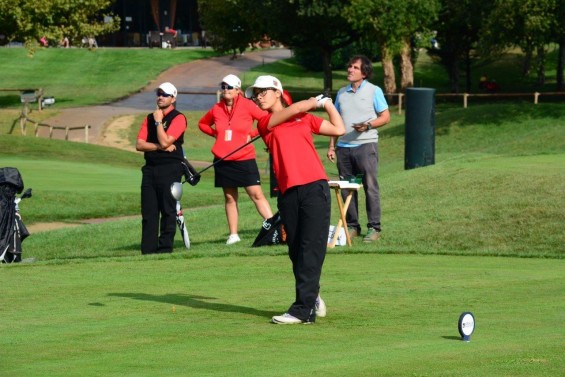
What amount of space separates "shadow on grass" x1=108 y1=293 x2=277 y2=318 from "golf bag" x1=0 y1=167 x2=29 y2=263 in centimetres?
567

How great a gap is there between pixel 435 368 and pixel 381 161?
103ft

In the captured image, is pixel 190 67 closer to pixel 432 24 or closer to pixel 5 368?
pixel 432 24

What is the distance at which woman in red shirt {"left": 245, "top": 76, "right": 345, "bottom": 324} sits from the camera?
10070 mm

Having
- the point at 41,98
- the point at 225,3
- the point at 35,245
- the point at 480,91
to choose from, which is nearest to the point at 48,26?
the point at 41,98

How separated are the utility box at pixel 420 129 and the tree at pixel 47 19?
104ft

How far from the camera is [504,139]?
3975 cm

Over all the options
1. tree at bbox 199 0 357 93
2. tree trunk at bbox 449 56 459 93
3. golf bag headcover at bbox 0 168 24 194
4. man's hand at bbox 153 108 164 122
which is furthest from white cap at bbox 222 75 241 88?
tree trunk at bbox 449 56 459 93

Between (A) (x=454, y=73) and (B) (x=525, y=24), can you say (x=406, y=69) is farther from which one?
(B) (x=525, y=24)

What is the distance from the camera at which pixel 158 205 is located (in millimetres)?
15977

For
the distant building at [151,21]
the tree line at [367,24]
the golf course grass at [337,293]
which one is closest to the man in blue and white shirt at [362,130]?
the golf course grass at [337,293]

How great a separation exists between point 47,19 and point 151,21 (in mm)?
43573

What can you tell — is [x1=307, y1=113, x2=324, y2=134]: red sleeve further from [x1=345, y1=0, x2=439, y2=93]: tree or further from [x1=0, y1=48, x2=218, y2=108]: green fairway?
[x1=0, y1=48, x2=218, y2=108]: green fairway

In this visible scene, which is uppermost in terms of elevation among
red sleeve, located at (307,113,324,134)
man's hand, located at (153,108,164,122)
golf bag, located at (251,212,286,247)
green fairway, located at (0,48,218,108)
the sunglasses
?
the sunglasses

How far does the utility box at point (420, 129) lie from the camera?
26.1 m
